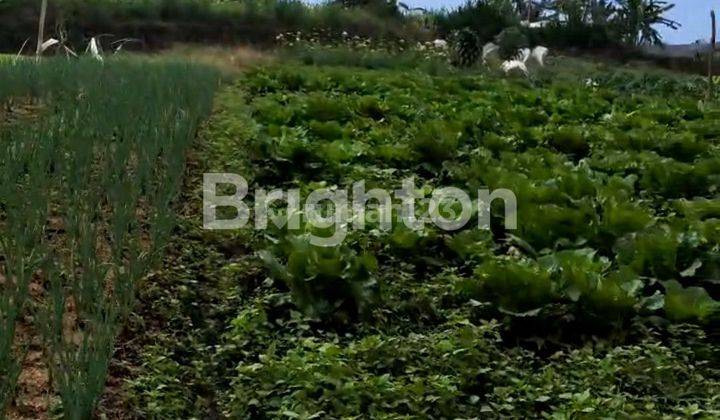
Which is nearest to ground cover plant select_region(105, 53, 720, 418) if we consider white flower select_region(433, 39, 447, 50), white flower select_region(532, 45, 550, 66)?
white flower select_region(532, 45, 550, 66)

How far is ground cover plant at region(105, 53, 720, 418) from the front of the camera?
2305 mm

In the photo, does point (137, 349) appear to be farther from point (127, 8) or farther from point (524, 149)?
point (127, 8)

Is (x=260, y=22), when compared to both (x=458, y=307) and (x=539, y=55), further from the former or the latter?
(x=458, y=307)

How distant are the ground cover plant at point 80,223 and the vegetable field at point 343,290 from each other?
0.04 ft

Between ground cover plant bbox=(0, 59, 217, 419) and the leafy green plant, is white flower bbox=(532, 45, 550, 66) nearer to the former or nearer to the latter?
ground cover plant bbox=(0, 59, 217, 419)

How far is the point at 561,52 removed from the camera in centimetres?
1916

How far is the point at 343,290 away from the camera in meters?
2.84

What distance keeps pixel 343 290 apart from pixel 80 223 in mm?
811

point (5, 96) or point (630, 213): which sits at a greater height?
point (5, 96)

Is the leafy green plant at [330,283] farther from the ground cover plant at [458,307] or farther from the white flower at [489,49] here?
the white flower at [489,49]

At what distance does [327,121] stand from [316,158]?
1.20 m

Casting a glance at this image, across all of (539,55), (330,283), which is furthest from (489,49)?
(330,283)

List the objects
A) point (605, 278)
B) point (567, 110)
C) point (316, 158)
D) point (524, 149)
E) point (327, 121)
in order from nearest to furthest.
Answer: point (605, 278) < point (316, 158) < point (524, 149) < point (327, 121) < point (567, 110)

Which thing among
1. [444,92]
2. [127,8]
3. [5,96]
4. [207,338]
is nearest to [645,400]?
[207,338]
